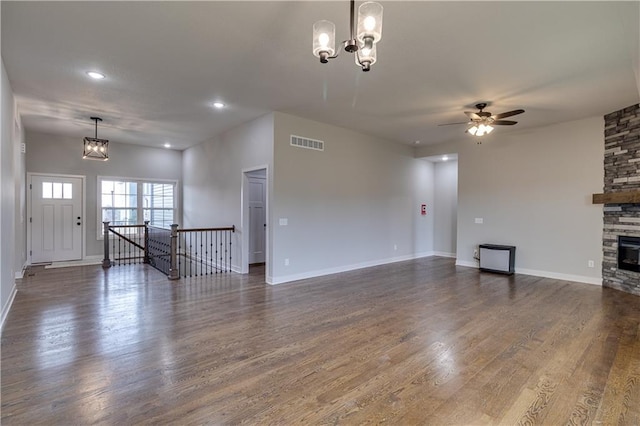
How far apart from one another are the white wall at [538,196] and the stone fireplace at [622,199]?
13cm

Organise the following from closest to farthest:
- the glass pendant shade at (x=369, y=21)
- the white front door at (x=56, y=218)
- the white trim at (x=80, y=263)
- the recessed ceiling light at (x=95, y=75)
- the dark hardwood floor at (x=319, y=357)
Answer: the glass pendant shade at (x=369, y=21), the dark hardwood floor at (x=319, y=357), the recessed ceiling light at (x=95, y=75), the white trim at (x=80, y=263), the white front door at (x=56, y=218)

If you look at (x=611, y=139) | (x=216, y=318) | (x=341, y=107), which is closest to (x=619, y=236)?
(x=611, y=139)

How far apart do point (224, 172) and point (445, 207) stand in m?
6.26

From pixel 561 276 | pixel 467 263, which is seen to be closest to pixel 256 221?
pixel 467 263

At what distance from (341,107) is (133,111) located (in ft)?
12.1

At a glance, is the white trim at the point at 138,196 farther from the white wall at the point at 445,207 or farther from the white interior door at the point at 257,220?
the white wall at the point at 445,207

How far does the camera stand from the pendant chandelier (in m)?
2.00

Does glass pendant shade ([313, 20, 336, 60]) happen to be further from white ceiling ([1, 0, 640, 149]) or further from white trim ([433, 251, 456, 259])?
white trim ([433, 251, 456, 259])

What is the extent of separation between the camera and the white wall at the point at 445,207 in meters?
9.01

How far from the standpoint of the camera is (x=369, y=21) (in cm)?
200

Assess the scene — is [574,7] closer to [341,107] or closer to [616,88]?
[616,88]

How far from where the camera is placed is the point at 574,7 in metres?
2.65

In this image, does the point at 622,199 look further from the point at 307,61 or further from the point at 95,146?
the point at 95,146

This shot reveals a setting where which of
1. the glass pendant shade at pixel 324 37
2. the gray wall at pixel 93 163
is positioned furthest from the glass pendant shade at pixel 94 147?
the glass pendant shade at pixel 324 37
